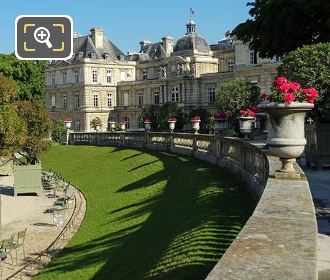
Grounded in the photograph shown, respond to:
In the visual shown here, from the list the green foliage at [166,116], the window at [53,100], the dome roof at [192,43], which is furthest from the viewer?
the window at [53,100]

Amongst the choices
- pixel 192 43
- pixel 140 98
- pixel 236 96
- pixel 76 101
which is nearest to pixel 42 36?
pixel 236 96

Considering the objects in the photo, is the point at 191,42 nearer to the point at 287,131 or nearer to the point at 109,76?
the point at 109,76

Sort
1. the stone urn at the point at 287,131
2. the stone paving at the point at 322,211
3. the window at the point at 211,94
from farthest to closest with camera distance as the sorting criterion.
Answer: the window at the point at 211,94 < the stone urn at the point at 287,131 < the stone paving at the point at 322,211

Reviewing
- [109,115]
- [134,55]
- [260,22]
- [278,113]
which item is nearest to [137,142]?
[260,22]

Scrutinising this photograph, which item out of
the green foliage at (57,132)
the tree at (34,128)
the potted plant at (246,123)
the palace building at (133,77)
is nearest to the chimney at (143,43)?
the palace building at (133,77)

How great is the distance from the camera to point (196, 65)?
250 ft

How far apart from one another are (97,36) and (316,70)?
247 feet

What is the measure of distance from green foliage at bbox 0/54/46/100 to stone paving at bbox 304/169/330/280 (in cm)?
4803

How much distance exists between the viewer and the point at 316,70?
1852 centimetres

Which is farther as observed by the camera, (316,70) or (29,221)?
(29,221)

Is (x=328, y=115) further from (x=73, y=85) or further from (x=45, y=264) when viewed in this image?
(x=73, y=85)

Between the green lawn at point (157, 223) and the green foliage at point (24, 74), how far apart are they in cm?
3678

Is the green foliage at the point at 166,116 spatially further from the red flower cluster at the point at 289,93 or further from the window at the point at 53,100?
the red flower cluster at the point at 289,93

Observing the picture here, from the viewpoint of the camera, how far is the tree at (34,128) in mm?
29609
